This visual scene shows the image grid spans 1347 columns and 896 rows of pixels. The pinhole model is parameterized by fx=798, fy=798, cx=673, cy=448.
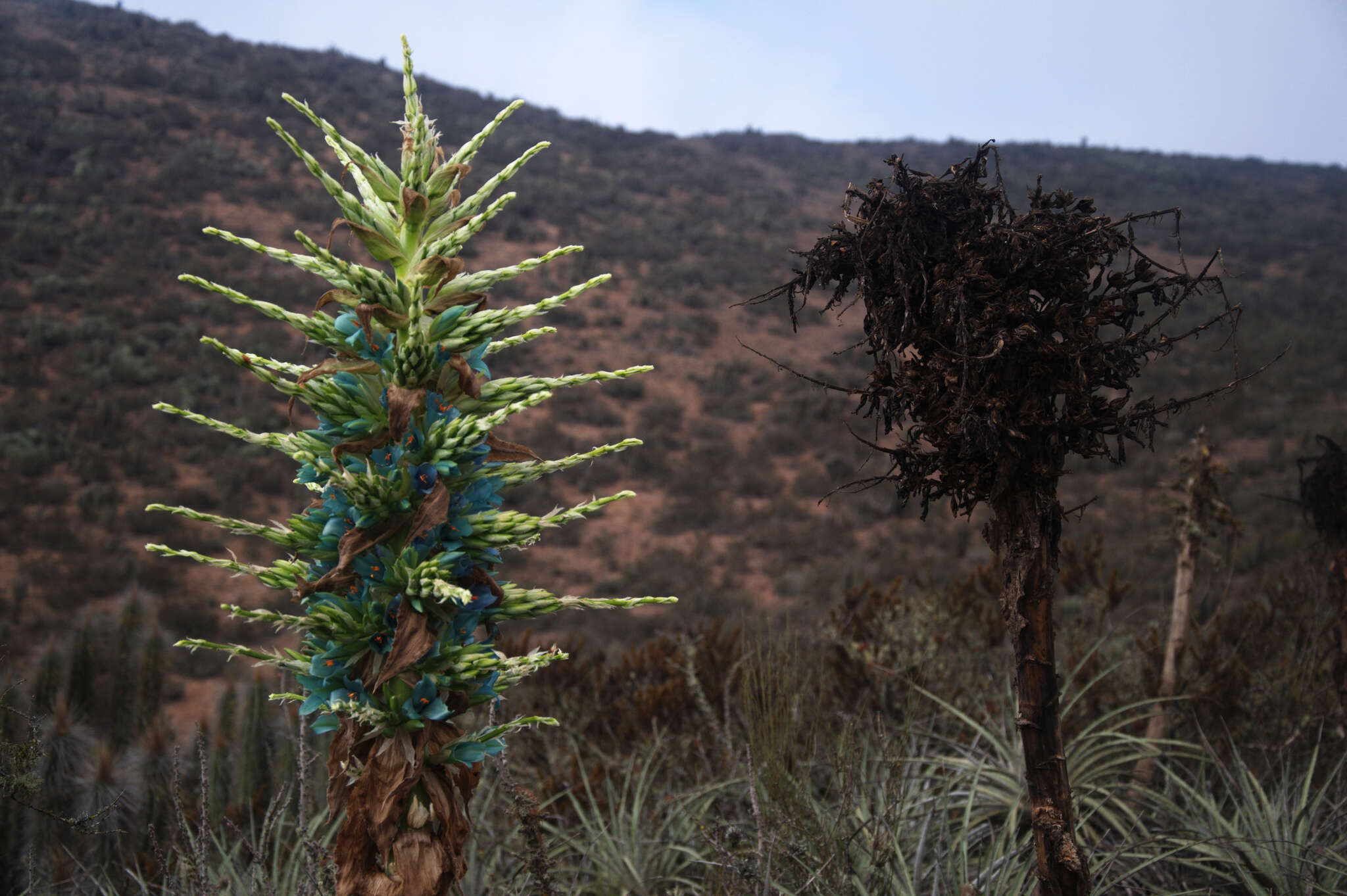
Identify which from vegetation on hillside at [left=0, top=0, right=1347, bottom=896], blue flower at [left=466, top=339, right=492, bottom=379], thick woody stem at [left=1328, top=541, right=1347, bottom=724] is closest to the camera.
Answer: blue flower at [left=466, top=339, right=492, bottom=379]

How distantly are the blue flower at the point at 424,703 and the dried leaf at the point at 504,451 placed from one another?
462 millimetres

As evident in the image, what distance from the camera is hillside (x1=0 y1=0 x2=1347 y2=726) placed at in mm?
12375

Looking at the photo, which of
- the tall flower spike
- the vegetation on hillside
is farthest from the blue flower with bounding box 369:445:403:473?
the vegetation on hillside

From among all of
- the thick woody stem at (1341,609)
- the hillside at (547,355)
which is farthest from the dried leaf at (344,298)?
the thick woody stem at (1341,609)

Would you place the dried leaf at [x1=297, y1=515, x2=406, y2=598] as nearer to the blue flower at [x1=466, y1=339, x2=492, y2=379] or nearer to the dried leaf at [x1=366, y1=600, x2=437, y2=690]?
the dried leaf at [x1=366, y1=600, x2=437, y2=690]

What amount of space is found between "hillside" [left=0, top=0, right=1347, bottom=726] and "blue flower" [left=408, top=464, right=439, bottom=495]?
2.20 metres

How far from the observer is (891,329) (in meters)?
2.38

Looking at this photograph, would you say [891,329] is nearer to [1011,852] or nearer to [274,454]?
[1011,852]

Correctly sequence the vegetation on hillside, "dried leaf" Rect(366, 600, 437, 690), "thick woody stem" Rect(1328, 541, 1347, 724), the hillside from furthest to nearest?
the hillside
"thick woody stem" Rect(1328, 541, 1347, 724)
the vegetation on hillside
"dried leaf" Rect(366, 600, 437, 690)

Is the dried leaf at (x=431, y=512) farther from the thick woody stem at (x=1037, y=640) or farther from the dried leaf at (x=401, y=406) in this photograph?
the thick woody stem at (x=1037, y=640)

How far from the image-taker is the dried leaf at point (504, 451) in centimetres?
165

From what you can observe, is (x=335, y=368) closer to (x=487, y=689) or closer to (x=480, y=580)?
(x=480, y=580)

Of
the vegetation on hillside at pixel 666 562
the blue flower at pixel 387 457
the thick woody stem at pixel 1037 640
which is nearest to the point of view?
the blue flower at pixel 387 457

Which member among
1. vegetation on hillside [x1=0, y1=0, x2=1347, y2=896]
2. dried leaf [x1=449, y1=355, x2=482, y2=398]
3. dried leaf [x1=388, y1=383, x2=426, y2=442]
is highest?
dried leaf [x1=449, y1=355, x2=482, y2=398]
